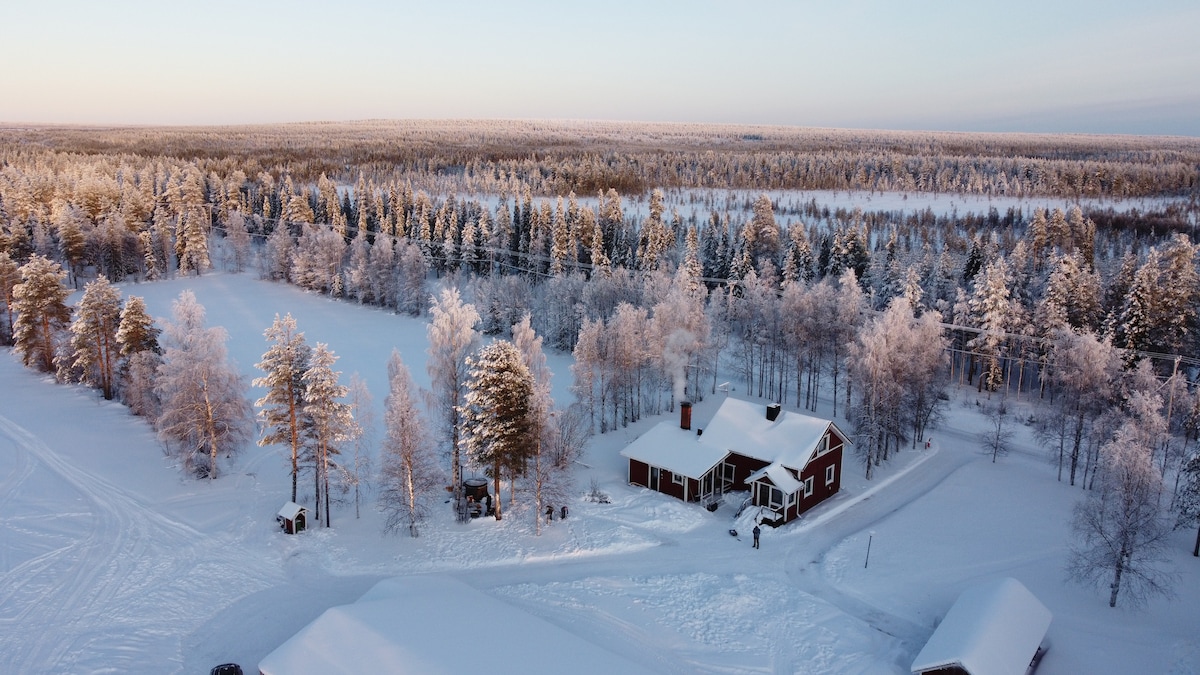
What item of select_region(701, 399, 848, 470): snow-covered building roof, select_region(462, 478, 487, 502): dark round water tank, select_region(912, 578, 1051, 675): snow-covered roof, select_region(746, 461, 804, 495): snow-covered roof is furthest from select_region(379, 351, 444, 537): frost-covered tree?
select_region(912, 578, 1051, 675): snow-covered roof

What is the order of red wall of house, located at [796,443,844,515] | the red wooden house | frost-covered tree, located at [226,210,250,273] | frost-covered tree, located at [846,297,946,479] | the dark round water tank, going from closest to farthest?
the dark round water tank → the red wooden house → red wall of house, located at [796,443,844,515] → frost-covered tree, located at [846,297,946,479] → frost-covered tree, located at [226,210,250,273]

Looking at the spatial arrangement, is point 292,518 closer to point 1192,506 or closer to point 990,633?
point 990,633

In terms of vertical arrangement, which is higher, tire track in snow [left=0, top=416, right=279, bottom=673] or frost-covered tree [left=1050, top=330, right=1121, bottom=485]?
frost-covered tree [left=1050, top=330, right=1121, bottom=485]

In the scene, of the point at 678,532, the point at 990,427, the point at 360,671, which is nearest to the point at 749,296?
the point at 990,427

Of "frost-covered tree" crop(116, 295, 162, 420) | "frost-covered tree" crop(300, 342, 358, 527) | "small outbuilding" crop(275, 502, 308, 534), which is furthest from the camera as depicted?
"frost-covered tree" crop(116, 295, 162, 420)

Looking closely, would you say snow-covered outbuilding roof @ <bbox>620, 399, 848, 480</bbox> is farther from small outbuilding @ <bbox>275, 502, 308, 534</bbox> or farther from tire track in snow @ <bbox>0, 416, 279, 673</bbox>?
tire track in snow @ <bbox>0, 416, 279, 673</bbox>

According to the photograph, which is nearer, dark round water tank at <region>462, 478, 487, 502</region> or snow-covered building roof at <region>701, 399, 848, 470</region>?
dark round water tank at <region>462, 478, 487, 502</region>

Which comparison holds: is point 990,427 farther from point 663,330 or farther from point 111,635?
point 111,635

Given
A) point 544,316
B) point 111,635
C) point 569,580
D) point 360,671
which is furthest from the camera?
point 544,316
